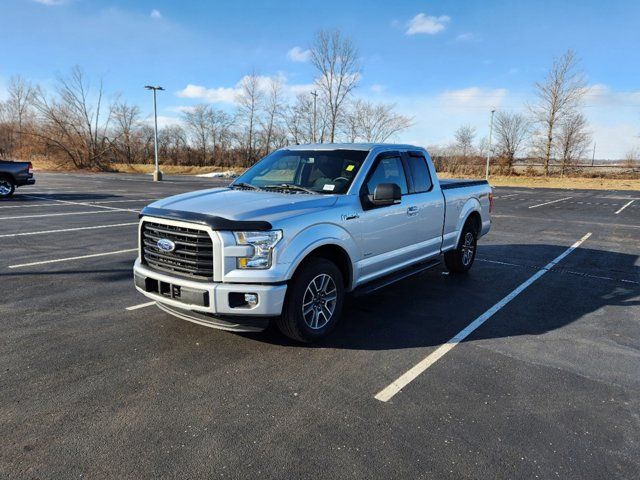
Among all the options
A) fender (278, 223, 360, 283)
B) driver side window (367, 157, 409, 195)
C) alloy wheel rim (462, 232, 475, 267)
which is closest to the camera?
fender (278, 223, 360, 283)

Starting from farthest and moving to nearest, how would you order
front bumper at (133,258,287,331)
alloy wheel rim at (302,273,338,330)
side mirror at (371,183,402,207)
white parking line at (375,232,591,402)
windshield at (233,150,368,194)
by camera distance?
windshield at (233,150,368,194), side mirror at (371,183,402,207), alloy wheel rim at (302,273,338,330), front bumper at (133,258,287,331), white parking line at (375,232,591,402)

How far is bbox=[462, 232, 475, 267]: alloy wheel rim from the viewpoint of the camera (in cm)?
706

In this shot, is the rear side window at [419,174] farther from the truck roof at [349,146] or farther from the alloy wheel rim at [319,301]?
the alloy wheel rim at [319,301]

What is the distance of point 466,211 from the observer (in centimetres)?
690

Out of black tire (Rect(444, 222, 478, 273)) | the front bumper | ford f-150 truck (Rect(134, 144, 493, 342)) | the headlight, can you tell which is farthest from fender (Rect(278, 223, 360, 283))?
black tire (Rect(444, 222, 478, 273))

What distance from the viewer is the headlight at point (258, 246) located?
366cm

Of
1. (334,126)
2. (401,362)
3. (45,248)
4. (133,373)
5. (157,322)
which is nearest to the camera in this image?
(133,373)

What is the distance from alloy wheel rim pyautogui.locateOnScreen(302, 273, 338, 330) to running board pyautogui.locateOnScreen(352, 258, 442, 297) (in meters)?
0.43

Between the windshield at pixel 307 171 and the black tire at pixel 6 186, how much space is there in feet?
52.7

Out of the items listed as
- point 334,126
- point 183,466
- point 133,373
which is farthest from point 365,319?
point 334,126

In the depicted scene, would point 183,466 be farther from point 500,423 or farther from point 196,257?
point 500,423

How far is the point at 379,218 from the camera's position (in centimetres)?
484

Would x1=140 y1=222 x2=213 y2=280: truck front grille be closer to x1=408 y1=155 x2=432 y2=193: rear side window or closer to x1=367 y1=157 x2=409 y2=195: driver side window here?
x1=367 y1=157 x2=409 y2=195: driver side window

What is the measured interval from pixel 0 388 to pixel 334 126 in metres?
48.7
